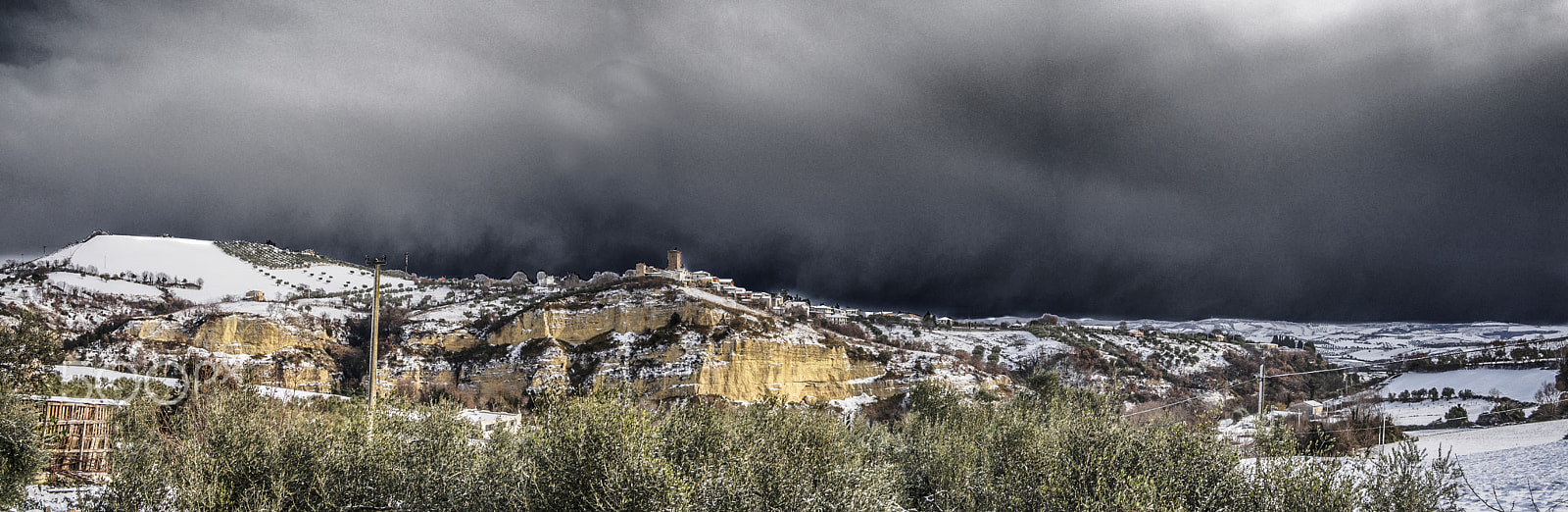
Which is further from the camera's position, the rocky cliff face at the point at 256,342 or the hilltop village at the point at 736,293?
the hilltop village at the point at 736,293

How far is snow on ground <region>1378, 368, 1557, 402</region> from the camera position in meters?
48.5

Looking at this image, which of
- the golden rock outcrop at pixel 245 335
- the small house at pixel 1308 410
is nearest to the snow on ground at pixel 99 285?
the golden rock outcrop at pixel 245 335

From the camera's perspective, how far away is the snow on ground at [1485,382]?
48.5 m

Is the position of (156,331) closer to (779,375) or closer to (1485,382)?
(779,375)

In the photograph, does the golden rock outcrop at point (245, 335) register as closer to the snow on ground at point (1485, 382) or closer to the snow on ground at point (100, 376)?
the snow on ground at point (100, 376)

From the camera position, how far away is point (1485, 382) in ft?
173

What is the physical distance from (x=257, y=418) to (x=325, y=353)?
67.3 m

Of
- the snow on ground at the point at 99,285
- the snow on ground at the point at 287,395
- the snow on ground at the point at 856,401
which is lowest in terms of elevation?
the snow on ground at the point at 856,401

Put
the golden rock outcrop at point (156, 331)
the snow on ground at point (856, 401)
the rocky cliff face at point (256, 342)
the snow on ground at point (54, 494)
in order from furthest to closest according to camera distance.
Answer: the snow on ground at point (856, 401), the golden rock outcrop at point (156, 331), the rocky cliff face at point (256, 342), the snow on ground at point (54, 494)

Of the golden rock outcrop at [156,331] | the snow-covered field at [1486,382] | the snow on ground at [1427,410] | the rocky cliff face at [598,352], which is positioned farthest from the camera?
the golden rock outcrop at [156,331]

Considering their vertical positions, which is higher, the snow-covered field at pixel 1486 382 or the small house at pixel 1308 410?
the snow-covered field at pixel 1486 382

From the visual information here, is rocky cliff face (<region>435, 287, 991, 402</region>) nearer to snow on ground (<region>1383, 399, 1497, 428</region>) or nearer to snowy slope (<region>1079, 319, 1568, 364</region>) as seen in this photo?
snow on ground (<region>1383, 399, 1497, 428</region>)

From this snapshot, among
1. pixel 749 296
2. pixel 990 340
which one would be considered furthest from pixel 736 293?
pixel 990 340

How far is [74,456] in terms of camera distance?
17.3 m
